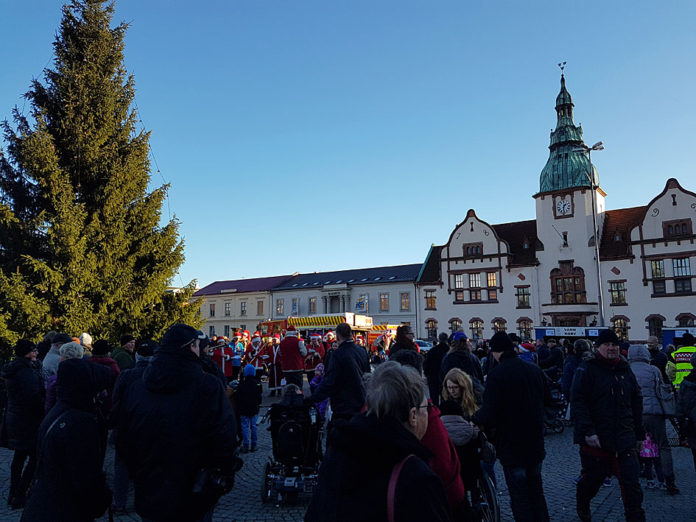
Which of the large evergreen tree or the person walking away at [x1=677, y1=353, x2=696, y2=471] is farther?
the large evergreen tree

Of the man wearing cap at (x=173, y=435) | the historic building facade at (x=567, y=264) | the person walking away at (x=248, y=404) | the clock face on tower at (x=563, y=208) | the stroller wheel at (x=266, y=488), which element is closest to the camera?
the man wearing cap at (x=173, y=435)

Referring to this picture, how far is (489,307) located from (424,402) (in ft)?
139

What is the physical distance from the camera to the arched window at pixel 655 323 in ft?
117

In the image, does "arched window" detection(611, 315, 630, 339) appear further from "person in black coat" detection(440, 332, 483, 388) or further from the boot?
"person in black coat" detection(440, 332, 483, 388)

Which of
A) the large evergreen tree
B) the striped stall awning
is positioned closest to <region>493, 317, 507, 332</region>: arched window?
the striped stall awning

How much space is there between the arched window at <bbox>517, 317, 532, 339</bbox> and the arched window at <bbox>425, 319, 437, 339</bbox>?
7907 mm

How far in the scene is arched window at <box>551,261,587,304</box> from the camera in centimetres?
3888

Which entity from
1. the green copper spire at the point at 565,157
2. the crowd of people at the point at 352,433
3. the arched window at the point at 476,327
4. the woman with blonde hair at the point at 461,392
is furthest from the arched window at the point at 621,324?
the woman with blonde hair at the point at 461,392

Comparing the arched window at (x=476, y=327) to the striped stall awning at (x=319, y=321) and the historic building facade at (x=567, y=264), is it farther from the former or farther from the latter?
the striped stall awning at (x=319, y=321)

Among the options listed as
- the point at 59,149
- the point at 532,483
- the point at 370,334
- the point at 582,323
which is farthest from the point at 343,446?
the point at 582,323

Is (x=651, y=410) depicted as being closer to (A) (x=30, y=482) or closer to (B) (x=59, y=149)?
(A) (x=30, y=482)

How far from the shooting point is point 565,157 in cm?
4222

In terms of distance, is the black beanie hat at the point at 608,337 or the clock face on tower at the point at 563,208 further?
the clock face on tower at the point at 563,208

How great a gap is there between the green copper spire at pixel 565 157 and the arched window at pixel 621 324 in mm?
11215
